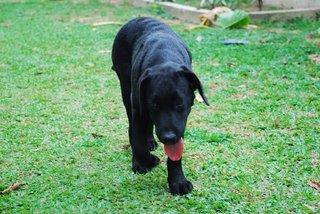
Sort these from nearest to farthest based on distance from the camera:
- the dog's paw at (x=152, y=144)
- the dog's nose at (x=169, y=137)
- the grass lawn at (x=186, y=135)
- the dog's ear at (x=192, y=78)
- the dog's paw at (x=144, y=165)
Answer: the dog's nose at (x=169, y=137) < the dog's ear at (x=192, y=78) < the grass lawn at (x=186, y=135) < the dog's paw at (x=144, y=165) < the dog's paw at (x=152, y=144)

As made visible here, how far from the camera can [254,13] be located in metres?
11.3

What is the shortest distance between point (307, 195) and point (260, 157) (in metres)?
0.81

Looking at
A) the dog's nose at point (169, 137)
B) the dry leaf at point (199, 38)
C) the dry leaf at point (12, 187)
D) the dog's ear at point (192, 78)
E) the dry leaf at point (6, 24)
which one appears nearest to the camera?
the dog's nose at point (169, 137)

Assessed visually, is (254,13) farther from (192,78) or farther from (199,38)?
(192,78)

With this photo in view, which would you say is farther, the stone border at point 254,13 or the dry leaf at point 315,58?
the stone border at point 254,13

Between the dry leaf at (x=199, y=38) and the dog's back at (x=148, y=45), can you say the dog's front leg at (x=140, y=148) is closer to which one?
the dog's back at (x=148, y=45)

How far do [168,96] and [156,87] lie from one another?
11 centimetres

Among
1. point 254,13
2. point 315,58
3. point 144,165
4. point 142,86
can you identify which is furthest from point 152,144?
point 254,13

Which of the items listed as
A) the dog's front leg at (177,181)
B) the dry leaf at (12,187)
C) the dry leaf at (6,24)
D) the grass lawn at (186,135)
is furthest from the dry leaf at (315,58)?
the dry leaf at (6,24)

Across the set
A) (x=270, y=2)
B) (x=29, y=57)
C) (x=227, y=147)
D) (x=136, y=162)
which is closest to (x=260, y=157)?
(x=227, y=147)

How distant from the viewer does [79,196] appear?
13.2 ft

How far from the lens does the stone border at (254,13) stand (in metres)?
10.9

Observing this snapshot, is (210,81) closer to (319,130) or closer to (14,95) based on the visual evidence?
(319,130)

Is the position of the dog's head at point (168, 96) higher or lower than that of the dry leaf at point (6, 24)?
higher
